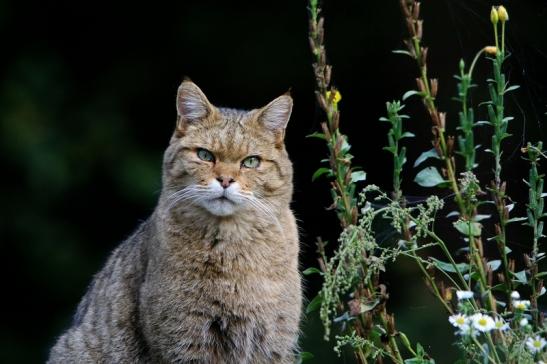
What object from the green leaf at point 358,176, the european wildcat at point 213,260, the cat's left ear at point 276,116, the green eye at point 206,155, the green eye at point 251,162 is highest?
the cat's left ear at point 276,116

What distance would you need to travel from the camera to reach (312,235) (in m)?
6.20

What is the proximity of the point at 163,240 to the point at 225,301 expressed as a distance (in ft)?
1.11

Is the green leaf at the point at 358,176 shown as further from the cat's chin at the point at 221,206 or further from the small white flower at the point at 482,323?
the small white flower at the point at 482,323

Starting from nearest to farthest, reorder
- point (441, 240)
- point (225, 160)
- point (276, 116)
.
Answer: point (441, 240)
point (225, 160)
point (276, 116)

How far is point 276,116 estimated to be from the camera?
3510mm

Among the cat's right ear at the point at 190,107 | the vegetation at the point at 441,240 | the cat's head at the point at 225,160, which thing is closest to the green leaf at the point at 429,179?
the vegetation at the point at 441,240

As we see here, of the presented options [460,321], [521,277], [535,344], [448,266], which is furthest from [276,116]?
[535,344]

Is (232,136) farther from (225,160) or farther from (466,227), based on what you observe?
(466,227)

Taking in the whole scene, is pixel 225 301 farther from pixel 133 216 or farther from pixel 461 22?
pixel 133 216

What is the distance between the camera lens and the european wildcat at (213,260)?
3.28 meters

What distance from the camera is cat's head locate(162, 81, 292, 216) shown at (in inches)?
130

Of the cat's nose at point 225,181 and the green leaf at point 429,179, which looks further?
the cat's nose at point 225,181

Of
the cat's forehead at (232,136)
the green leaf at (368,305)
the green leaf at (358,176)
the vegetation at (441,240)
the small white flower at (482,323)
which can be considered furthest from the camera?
the cat's forehead at (232,136)

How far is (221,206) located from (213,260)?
8.1 inches
